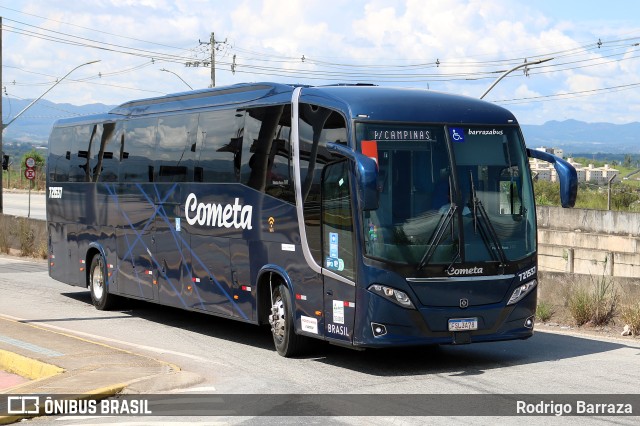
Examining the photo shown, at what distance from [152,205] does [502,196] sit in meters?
6.69

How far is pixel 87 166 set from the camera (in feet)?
65.9

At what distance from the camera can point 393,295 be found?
11.9 metres

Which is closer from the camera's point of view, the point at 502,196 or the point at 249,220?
the point at 502,196

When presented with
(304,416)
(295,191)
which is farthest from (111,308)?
(304,416)

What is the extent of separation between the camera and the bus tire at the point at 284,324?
13398mm

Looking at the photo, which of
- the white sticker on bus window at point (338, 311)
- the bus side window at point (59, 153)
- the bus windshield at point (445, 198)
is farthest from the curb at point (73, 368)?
the bus side window at point (59, 153)

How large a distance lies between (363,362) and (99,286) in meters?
8.10

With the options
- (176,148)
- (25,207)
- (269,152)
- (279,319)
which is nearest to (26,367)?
(279,319)

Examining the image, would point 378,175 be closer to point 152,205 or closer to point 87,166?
point 152,205

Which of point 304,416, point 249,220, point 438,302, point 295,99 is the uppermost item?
point 295,99

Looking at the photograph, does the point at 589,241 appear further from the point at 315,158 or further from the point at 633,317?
the point at 315,158

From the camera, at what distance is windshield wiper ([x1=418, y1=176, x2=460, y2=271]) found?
12.0 metres

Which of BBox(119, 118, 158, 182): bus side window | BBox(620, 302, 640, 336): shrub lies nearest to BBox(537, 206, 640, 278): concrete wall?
BBox(620, 302, 640, 336): shrub

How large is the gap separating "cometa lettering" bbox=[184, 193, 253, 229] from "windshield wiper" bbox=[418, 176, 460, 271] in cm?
313
